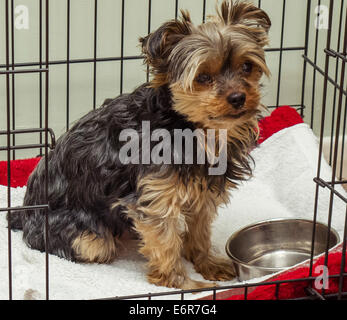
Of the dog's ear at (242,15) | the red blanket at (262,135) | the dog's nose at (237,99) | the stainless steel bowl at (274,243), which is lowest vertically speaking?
the stainless steel bowl at (274,243)

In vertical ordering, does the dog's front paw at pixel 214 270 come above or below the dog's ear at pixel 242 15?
below

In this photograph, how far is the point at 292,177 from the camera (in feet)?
15.1

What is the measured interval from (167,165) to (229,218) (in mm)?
890

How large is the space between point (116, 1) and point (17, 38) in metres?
0.57

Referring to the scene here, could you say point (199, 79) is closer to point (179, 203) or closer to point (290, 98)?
point (179, 203)

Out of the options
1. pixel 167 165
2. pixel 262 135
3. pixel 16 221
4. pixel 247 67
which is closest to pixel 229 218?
pixel 262 135

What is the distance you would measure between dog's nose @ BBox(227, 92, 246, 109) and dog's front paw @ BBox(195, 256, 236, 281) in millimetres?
914

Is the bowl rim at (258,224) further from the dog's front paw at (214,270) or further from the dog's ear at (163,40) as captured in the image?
the dog's ear at (163,40)

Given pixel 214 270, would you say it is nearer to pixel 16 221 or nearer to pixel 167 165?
pixel 167 165

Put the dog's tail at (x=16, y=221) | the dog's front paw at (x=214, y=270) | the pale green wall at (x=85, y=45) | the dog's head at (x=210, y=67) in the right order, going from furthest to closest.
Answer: the pale green wall at (x=85, y=45)
the dog's tail at (x=16, y=221)
the dog's front paw at (x=214, y=270)
the dog's head at (x=210, y=67)

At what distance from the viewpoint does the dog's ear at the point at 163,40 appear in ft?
11.2

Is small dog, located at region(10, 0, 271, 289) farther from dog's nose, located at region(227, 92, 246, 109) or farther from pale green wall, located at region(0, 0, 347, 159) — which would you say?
pale green wall, located at region(0, 0, 347, 159)

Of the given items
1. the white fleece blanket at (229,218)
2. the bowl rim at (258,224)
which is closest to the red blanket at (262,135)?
the white fleece blanket at (229,218)

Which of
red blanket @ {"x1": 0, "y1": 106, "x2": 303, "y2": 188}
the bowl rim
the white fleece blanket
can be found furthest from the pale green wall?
the bowl rim
